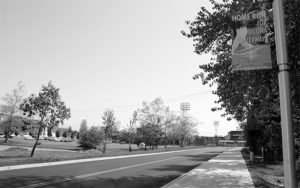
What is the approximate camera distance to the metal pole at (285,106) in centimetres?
386

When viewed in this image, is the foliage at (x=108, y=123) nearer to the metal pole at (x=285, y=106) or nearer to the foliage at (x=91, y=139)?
the foliage at (x=91, y=139)

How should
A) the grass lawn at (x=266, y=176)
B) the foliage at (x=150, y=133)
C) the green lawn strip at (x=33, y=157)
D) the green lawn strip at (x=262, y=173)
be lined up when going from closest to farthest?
the green lawn strip at (x=262, y=173) < the grass lawn at (x=266, y=176) < the green lawn strip at (x=33, y=157) < the foliage at (x=150, y=133)

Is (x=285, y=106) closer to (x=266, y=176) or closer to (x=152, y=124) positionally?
(x=266, y=176)

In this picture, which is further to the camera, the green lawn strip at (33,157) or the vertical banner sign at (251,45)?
the green lawn strip at (33,157)

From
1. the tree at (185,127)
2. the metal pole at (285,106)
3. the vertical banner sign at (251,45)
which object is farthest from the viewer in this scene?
the tree at (185,127)

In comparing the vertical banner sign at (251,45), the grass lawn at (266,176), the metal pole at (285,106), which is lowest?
the grass lawn at (266,176)

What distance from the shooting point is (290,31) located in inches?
414

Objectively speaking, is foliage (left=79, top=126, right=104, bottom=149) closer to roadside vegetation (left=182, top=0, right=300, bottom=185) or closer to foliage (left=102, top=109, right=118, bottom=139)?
foliage (left=102, top=109, right=118, bottom=139)

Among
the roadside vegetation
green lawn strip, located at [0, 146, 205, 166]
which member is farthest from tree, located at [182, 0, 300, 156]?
green lawn strip, located at [0, 146, 205, 166]

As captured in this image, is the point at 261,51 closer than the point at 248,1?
Yes

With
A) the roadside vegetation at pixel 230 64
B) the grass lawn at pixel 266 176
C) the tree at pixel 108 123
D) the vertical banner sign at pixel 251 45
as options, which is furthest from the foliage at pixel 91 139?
the vertical banner sign at pixel 251 45

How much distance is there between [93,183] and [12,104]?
145 ft

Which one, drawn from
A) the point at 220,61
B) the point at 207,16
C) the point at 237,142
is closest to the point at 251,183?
the point at 220,61

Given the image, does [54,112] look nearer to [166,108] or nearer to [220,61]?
[220,61]
